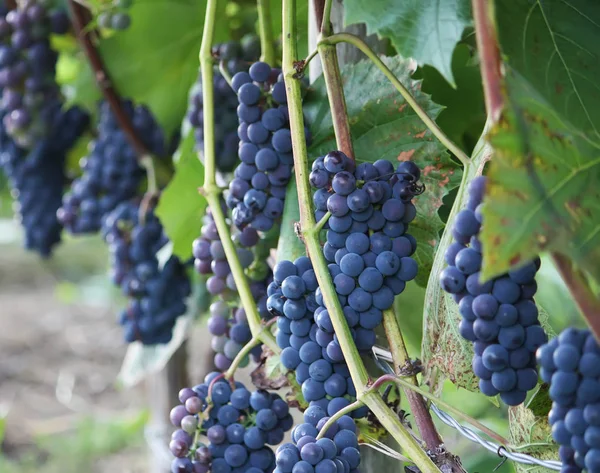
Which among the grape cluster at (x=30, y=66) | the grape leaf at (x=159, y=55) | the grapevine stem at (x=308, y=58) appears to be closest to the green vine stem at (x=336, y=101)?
the grapevine stem at (x=308, y=58)

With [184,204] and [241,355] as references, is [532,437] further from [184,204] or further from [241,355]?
[184,204]

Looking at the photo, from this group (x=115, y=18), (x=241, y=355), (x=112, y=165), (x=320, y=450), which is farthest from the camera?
(x=112, y=165)

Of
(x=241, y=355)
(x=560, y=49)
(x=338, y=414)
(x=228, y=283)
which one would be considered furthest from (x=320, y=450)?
(x=560, y=49)

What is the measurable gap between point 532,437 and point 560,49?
32 cm

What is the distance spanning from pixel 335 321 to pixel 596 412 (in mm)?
205

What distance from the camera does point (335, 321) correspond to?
546 mm

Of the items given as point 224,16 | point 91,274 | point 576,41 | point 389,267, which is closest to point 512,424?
point 389,267

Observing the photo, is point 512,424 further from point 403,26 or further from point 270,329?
point 403,26

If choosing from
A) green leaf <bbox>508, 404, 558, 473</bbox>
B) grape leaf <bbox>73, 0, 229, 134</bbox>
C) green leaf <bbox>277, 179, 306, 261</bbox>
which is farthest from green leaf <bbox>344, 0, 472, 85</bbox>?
grape leaf <bbox>73, 0, 229, 134</bbox>

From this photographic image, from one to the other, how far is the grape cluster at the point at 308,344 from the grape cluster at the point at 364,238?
0.02 meters

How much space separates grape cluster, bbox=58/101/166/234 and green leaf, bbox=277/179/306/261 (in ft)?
1.83

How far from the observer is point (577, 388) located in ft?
1.33

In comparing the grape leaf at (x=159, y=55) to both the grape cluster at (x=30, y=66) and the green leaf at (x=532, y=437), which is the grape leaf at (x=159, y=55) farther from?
the green leaf at (x=532, y=437)

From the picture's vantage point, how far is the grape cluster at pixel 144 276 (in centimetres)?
109
